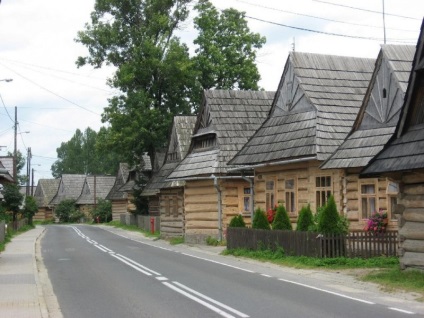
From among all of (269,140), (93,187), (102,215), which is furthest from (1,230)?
(93,187)

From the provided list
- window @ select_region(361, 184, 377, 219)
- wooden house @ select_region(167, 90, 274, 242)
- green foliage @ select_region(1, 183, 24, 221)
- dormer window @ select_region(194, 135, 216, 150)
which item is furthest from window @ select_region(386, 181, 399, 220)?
green foliage @ select_region(1, 183, 24, 221)

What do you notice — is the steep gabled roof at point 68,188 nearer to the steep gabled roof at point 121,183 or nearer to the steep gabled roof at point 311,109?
the steep gabled roof at point 121,183

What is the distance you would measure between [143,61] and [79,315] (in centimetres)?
4061

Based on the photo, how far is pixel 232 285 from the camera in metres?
16.7

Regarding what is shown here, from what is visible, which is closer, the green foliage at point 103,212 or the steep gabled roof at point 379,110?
the steep gabled roof at point 379,110

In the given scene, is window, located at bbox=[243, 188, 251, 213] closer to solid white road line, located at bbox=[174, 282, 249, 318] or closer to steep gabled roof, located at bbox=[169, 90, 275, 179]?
steep gabled roof, located at bbox=[169, 90, 275, 179]

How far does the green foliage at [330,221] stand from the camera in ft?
71.2

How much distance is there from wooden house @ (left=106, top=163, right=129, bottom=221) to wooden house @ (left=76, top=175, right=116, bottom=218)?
52.9ft

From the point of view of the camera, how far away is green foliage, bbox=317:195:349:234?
21703mm

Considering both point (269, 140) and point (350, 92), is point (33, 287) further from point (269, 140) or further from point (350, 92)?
point (350, 92)

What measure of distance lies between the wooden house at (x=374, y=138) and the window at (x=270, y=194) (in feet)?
17.3

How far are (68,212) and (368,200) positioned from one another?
7996cm

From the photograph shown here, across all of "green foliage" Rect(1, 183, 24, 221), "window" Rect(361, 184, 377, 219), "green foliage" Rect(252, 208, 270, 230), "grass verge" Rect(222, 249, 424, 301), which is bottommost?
"grass verge" Rect(222, 249, 424, 301)

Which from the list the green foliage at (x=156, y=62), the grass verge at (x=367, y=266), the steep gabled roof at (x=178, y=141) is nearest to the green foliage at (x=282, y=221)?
the grass verge at (x=367, y=266)
